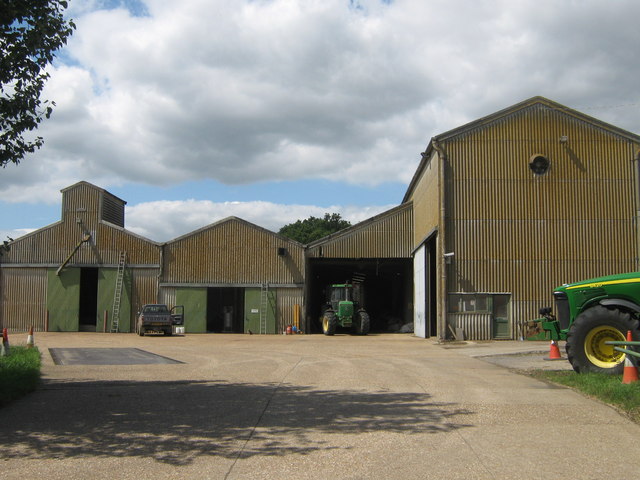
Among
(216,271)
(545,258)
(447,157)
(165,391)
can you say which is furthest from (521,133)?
(165,391)

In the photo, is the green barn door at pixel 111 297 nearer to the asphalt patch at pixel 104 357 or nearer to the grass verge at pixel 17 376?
the asphalt patch at pixel 104 357

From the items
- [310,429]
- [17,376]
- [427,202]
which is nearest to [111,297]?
[427,202]

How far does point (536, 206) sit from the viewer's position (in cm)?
2834

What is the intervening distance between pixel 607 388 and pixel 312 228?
86078 millimetres

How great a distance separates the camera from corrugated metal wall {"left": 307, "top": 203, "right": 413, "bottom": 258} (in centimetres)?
3750

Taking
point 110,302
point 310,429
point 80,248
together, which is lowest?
point 310,429

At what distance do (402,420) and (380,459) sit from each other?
2.09m

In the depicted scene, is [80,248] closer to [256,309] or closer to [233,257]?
[233,257]

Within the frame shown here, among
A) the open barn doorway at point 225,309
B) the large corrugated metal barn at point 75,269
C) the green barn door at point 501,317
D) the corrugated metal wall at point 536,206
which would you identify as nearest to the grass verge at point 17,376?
the corrugated metal wall at point 536,206

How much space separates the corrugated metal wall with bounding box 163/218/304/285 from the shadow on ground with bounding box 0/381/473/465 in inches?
1006

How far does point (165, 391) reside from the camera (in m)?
11.6

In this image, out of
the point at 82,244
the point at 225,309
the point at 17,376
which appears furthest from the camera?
the point at 225,309

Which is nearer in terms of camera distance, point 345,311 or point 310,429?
point 310,429

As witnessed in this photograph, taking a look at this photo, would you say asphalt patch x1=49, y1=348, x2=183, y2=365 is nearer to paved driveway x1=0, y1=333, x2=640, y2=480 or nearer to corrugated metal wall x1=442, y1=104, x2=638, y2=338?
paved driveway x1=0, y1=333, x2=640, y2=480
